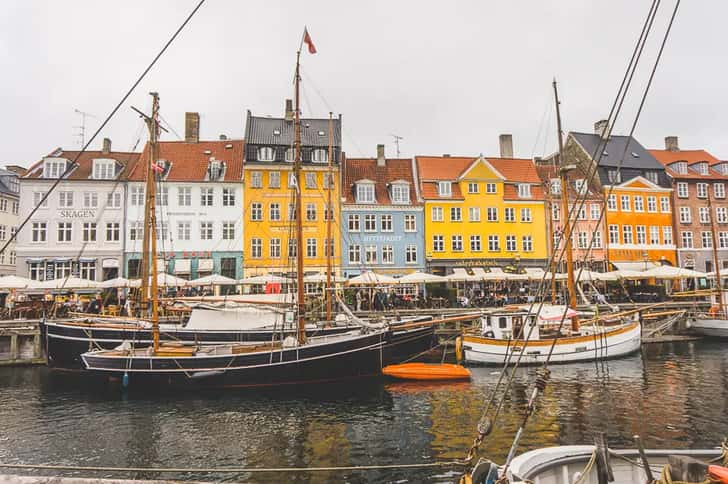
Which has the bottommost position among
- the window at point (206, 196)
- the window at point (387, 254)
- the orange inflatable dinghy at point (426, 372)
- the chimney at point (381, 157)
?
the orange inflatable dinghy at point (426, 372)

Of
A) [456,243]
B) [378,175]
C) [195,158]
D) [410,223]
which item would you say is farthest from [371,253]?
[195,158]

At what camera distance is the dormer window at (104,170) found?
123ft

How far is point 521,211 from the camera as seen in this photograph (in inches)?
1641

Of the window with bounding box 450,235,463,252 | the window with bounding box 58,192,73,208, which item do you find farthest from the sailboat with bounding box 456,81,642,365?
the window with bounding box 58,192,73,208

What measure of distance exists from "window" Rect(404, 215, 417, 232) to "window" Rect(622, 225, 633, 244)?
736 inches

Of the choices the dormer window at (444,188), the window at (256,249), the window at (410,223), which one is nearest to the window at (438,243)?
the window at (410,223)

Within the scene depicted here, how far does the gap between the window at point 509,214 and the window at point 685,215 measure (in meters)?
15.9

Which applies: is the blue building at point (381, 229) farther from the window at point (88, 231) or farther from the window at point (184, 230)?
the window at point (88, 231)

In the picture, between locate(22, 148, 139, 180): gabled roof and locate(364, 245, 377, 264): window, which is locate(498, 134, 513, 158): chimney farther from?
locate(22, 148, 139, 180): gabled roof

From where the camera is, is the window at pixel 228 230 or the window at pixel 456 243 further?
the window at pixel 456 243

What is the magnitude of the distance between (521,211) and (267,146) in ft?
73.2

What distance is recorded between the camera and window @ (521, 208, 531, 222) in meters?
41.6

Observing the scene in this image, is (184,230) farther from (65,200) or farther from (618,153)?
(618,153)

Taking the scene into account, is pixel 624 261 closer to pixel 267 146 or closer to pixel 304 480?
pixel 267 146
